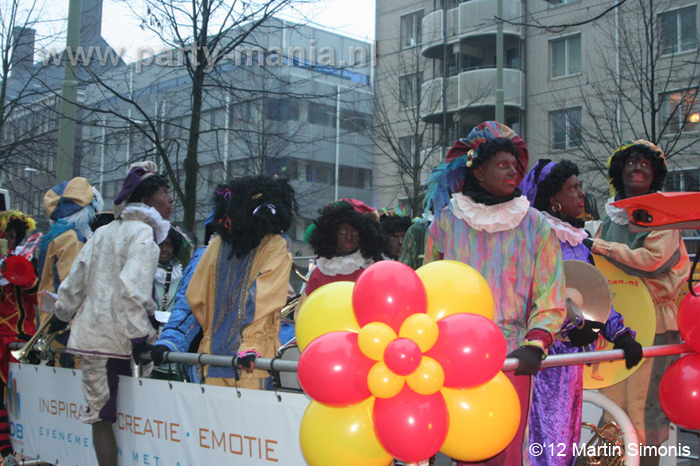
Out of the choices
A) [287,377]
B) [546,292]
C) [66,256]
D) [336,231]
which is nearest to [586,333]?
[546,292]

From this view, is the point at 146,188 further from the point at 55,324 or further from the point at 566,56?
the point at 566,56

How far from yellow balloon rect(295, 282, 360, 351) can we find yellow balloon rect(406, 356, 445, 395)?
0.29m

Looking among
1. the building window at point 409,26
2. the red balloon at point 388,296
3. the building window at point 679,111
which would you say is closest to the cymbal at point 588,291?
the red balloon at point 388,296

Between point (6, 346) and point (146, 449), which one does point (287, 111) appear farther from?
point (146, 449)

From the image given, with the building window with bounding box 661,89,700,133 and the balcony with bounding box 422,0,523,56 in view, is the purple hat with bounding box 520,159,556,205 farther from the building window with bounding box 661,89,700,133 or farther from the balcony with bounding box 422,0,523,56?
the balcony with bounding box 422,0,523,56

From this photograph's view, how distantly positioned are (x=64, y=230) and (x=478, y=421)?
5481mm

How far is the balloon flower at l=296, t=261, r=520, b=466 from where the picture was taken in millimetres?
2518

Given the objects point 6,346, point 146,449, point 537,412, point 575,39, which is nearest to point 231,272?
point 146,449

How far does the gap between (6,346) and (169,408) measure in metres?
3.26

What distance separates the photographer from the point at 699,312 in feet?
12.3

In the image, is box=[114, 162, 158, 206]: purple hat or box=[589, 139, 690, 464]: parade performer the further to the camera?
box=[114, 162, 158, 206]: purple hat

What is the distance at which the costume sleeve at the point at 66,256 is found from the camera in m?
6.81

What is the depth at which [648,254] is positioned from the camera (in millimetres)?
4977

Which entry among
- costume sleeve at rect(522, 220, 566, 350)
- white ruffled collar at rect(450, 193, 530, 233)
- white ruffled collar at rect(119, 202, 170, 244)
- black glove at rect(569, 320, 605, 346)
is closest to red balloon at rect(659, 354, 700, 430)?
black glove at rect(569, 320, 605, 346)
